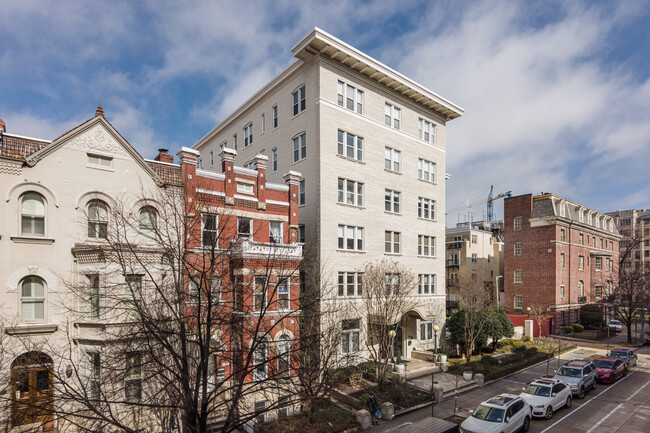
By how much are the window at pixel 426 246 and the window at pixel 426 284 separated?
200cm

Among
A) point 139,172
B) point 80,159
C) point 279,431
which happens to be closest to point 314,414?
point 279,431

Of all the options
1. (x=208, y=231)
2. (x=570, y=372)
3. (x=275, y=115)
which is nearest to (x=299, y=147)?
(x=275, y=115)

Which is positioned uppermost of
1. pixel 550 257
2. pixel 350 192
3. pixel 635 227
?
pixel 350 192

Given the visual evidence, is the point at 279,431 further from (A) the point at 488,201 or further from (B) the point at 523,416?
(A) the point at 488,201

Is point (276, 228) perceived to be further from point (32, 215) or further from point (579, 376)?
point (579, 376)

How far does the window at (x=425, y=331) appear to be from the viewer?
34312 millimetres

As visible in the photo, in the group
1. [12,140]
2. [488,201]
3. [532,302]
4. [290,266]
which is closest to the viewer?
[12,140]

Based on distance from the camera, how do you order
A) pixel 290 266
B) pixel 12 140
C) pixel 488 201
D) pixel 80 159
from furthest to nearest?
pixel 488 201, pixel 290 266, pixel 80 159, pixel 12 140

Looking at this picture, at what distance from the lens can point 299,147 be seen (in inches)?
1212

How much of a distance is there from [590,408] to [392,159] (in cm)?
2199

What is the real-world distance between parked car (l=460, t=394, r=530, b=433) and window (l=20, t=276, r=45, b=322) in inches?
811

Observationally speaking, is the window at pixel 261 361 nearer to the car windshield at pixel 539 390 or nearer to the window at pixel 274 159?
the car windshield at pixel 539 390

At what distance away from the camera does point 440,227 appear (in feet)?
122

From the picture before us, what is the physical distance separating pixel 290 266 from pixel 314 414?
307 inches
